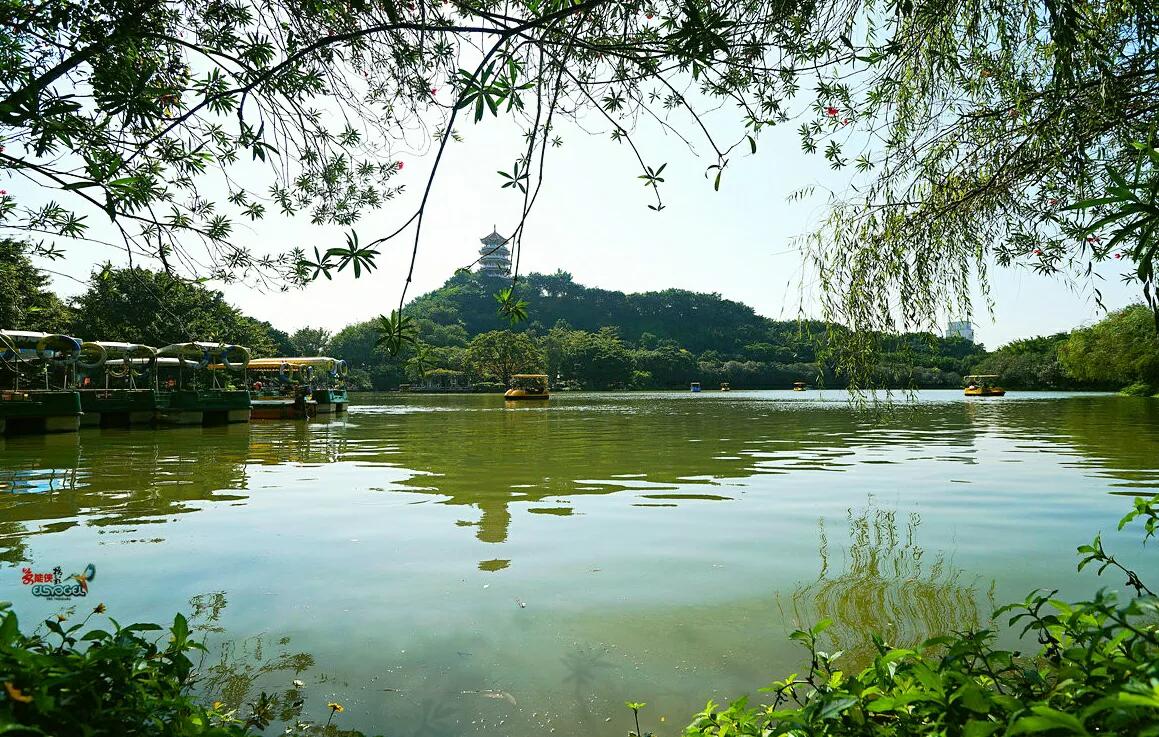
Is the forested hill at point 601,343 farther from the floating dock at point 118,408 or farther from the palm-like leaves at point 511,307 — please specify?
the palm-like leaves at point 511,307

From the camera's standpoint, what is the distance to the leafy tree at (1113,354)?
4062 centimetres

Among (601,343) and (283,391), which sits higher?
(601,343)

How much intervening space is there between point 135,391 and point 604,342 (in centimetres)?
6432

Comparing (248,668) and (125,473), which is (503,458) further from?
(248,668)

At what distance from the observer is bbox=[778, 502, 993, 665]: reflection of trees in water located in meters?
3.72

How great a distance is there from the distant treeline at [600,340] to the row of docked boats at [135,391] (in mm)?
1530

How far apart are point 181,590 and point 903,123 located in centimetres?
585

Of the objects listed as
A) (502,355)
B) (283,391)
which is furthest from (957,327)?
(502,355)

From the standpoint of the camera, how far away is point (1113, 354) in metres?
43.5

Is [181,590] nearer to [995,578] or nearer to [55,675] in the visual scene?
[55,675]

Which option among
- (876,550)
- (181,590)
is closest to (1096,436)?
(876,550)

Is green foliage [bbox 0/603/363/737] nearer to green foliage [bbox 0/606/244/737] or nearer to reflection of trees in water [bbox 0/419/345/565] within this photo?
green foliage [bbox 0/606/244/737]

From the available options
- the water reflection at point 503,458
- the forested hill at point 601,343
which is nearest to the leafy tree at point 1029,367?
the forested hill at point 601,343

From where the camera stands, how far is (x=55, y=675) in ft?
5.53
